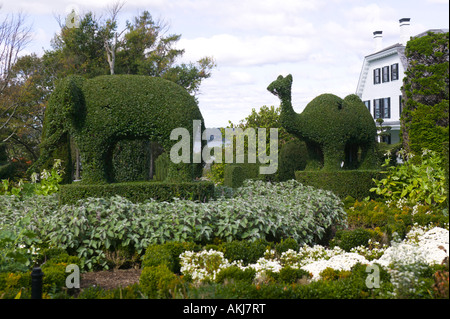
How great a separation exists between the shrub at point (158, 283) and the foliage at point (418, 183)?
22.8 feet

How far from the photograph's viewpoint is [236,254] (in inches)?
254

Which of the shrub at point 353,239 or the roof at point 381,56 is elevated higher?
the roof at point 381,56

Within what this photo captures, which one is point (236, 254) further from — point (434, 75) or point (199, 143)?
point (434, 75)

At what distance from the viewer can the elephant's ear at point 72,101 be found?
885cm

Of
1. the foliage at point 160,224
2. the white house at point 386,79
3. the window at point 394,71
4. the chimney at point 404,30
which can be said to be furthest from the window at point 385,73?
the foliage at point 160,224

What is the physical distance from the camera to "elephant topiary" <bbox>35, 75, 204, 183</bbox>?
358 inches

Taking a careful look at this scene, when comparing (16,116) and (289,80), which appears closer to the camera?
(289,80)

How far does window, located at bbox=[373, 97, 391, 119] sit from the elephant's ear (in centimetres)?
2426

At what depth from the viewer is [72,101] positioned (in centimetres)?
888

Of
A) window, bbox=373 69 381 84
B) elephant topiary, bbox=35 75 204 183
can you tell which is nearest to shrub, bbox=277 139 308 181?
elephant topiary, bbox=35 75 204 183

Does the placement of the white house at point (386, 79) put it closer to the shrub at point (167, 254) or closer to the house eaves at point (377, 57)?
the house eaves at point (377, 57)

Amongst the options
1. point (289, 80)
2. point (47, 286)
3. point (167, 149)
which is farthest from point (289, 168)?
point (47, 286)

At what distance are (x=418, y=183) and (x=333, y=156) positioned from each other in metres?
2.53
